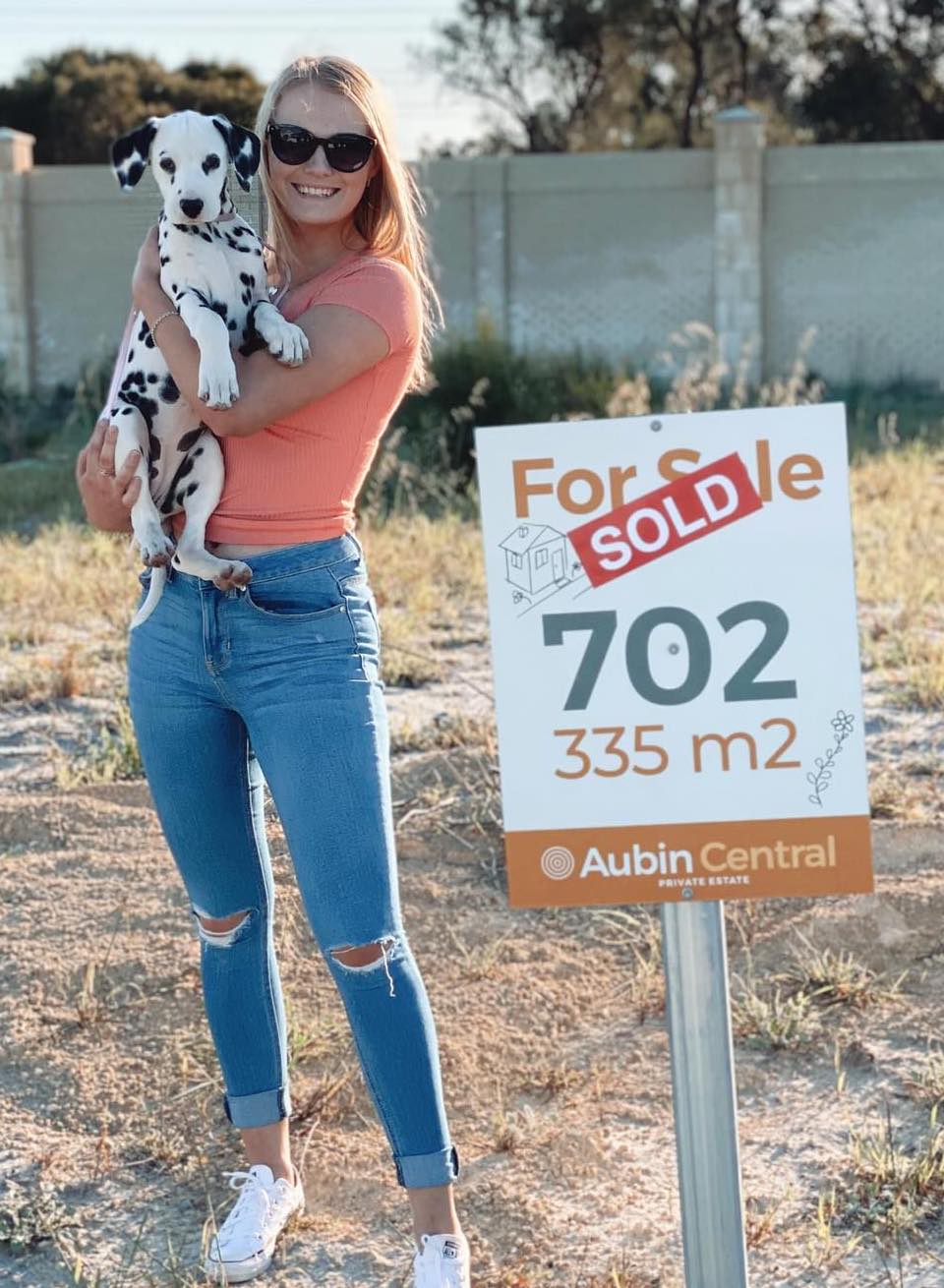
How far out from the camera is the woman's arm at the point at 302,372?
2.40m

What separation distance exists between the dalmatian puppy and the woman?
1.8 inches

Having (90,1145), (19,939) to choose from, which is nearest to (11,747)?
(19,939)

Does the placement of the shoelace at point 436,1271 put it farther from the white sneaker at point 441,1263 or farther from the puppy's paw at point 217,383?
the puppy's paw at point 217,383

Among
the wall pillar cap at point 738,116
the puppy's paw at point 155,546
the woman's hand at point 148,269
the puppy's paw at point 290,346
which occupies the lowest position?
the puppy's paw at point 155,546

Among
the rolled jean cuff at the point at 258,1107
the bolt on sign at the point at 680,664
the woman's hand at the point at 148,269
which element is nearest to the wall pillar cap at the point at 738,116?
the woman's hand at the point at 148,269

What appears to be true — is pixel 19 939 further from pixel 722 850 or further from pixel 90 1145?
pixel 722 850

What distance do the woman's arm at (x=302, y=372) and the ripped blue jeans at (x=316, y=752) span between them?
0.72ft

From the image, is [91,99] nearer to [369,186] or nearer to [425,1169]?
[369,186]

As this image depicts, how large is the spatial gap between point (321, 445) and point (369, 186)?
1.47ft

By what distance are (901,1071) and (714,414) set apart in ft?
5.65

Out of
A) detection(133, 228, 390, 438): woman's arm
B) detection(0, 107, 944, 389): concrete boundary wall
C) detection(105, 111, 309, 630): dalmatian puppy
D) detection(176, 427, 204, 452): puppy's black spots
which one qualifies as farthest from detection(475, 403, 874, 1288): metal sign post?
detection(0, 107, 944, 389): concrete boundary wall

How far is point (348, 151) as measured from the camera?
2.52m

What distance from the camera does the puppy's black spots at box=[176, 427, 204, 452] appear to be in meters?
2.75

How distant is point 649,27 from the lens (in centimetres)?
2562
